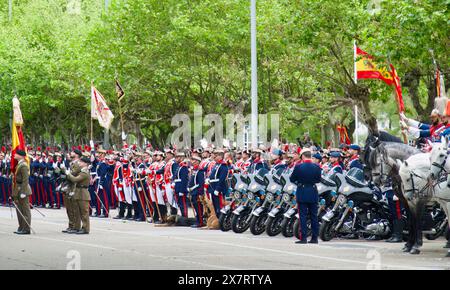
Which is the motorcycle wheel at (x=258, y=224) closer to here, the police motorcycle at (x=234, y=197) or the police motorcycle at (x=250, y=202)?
the police motorcycle at (x=250, y=202)

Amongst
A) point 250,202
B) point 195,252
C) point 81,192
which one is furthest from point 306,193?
point 81,192

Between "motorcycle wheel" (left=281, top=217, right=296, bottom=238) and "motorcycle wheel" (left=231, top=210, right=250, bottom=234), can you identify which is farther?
"motorcycle wheel" (left=231, top=210, right=250, bottom=234)

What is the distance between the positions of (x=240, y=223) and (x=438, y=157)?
26.7ft

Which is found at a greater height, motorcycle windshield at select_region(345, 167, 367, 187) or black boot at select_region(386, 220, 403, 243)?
motorcycle windshield at select_region(345, 167, 367, 187)

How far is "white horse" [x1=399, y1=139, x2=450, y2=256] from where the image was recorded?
58.1 ft

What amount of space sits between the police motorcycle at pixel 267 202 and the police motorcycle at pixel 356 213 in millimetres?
1763

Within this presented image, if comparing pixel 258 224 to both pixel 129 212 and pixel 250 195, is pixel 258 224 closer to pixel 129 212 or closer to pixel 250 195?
pixel 250 195

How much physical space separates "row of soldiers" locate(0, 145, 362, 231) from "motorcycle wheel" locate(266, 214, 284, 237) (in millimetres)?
1310

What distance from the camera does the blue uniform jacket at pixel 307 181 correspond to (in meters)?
21.3

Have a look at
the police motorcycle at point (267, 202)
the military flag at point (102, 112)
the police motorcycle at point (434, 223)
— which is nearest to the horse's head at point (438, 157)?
the police motorcycle at point (434, 223)

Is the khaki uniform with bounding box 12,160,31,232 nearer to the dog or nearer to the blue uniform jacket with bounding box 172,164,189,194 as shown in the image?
the dog

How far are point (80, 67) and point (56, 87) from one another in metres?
6.47

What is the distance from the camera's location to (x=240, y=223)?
25.0 meters

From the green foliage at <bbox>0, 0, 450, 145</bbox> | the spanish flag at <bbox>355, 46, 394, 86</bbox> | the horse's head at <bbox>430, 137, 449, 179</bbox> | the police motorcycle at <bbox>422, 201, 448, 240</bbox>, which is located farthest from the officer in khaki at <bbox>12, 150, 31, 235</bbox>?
the horse's head at <bbox>430, 137, 449, 179</bbox>
